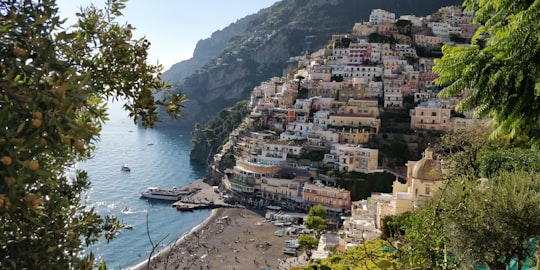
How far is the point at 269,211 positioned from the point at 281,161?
21.2ft

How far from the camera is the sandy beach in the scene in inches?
968

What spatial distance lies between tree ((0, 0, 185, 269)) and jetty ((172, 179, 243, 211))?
3660cm

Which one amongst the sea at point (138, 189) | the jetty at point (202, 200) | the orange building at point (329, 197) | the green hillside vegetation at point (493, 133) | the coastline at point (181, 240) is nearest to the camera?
the green hillside vegetation at point (493, 133)

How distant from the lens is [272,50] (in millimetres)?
106375

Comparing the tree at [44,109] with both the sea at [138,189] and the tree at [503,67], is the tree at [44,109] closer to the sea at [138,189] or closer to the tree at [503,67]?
the tree at [503,67]

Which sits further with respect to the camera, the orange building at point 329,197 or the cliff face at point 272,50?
the cliff face at point 272,50

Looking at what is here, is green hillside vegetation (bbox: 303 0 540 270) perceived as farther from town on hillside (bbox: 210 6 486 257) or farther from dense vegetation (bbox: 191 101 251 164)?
dense vegetation (bbox: 191 101 251 164)

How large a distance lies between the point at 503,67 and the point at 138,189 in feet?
143

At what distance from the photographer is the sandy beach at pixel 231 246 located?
24578mm

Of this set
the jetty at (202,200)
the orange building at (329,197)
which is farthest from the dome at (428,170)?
the jetty at (202,200)

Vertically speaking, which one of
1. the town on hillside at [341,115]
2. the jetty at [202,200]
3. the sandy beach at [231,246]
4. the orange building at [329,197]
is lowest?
the jetty at [202,200]

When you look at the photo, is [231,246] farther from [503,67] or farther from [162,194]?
[503,67]

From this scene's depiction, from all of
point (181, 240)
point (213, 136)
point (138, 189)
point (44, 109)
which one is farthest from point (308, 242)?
point (213, 136)

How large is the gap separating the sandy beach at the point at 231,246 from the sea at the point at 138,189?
1.15m
